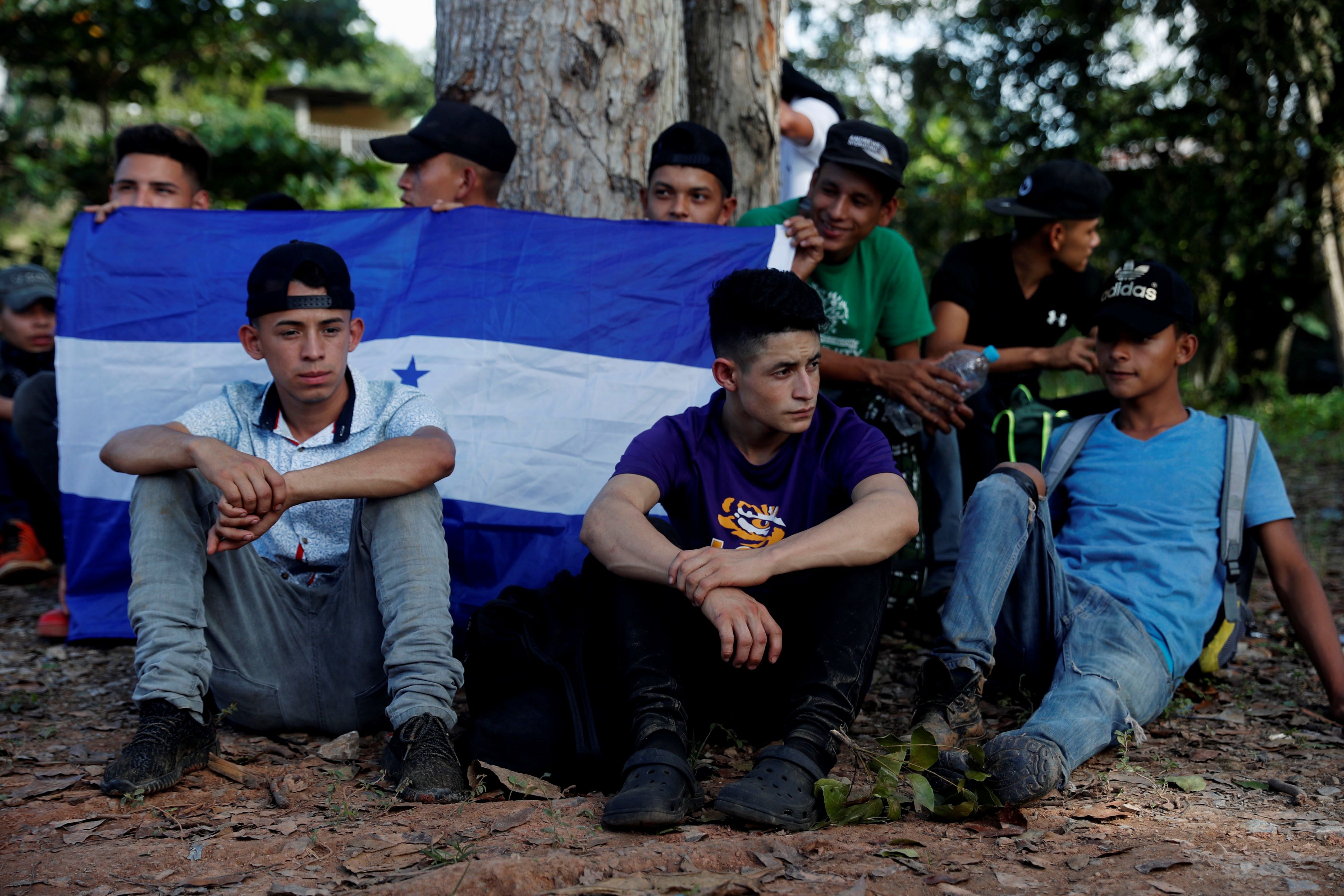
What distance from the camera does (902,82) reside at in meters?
16.7

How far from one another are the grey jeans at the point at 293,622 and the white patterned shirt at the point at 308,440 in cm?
13

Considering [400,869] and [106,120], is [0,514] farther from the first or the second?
[106,120]

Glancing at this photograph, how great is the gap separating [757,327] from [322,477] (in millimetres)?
1372

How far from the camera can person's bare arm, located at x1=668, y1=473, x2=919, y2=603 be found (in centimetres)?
292

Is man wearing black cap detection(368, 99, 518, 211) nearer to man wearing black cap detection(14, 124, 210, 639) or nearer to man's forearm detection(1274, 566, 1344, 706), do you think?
man wearing black cap detection(14, 124, 210, 639)

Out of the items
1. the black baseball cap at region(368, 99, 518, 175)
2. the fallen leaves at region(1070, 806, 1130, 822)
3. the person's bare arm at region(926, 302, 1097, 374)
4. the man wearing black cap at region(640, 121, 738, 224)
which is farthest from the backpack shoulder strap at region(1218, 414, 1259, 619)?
the black baseball cap at region(368, 99, 518, 175)

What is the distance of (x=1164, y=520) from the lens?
146 inches

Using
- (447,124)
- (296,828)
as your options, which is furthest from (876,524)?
(447,124)

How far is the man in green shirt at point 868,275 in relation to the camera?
439cm

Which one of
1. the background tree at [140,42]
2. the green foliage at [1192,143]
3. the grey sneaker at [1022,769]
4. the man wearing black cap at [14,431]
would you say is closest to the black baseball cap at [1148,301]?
the grey sneaker at [1022,769]

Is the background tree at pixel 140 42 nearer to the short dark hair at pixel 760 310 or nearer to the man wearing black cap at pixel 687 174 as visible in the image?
the man wearing black cap at pixel 687 174

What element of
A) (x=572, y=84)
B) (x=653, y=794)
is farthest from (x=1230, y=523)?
(x=572, y=84)

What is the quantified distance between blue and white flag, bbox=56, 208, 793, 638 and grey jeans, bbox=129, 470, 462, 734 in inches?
31.2

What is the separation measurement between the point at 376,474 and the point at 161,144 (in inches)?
114
